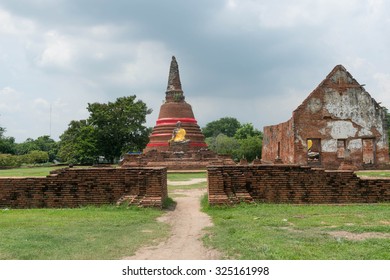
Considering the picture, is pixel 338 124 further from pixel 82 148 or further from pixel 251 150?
pixel 82 148

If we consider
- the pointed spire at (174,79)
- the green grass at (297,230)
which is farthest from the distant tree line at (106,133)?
the green grass at (297,230)

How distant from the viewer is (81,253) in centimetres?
542

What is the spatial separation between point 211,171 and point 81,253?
5183mm

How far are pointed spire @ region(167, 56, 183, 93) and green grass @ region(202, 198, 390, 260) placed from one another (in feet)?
90.7

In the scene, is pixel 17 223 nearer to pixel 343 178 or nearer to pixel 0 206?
pixel 0 206

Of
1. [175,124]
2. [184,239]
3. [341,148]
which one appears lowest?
[184,239]

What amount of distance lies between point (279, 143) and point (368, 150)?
5.78 m

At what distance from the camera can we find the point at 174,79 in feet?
122

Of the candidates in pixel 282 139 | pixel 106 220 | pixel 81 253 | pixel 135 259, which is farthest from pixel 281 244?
pixel 282 139

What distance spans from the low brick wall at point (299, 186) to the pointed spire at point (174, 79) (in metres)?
27.0

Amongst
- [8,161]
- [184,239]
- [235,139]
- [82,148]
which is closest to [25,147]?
[8,161]

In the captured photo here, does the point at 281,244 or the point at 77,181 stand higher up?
the point at 77,181

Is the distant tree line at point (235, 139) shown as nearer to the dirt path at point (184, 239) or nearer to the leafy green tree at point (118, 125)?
the leafy green tree at point (118, 125)

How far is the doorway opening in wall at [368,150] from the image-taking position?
25186 mm
